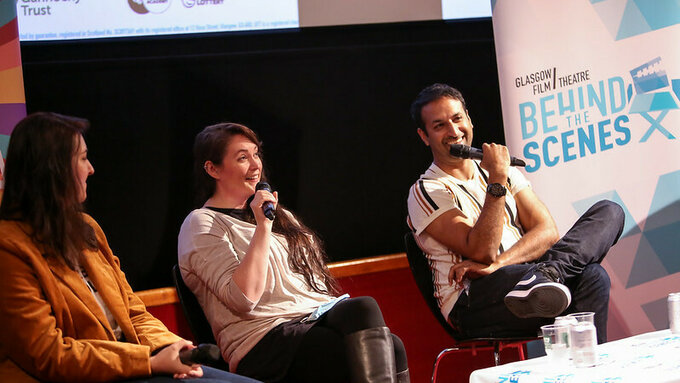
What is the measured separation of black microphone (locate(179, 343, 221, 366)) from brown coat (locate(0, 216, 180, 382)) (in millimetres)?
91

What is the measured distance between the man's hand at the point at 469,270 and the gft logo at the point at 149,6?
1.88 meters

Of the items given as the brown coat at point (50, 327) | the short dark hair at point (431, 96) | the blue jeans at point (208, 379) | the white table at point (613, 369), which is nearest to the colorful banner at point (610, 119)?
the short dark hair at point (431, 96)

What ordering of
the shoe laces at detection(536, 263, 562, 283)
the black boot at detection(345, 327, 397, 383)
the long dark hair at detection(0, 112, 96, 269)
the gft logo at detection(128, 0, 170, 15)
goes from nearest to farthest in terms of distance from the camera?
the long dark hair at detection(0, 112, 96, 269)
the black boot at detection(345, 327, 397, 383)
the shoe laces at detection(536, 263, 562, 283)
the gft logo at detection(128, 0, 170, 15)

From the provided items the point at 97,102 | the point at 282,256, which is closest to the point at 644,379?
the point at 282,256

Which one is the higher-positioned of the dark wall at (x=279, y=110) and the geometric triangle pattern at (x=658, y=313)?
the dark wall at (x=279, y=110)

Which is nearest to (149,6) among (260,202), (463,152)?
(260,202)

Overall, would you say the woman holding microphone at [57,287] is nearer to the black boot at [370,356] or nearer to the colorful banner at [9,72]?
the black boot at [370,356]

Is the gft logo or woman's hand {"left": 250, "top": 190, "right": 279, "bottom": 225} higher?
the gft logo

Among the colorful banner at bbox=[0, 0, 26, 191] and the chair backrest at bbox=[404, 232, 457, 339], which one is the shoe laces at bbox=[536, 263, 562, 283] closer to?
the chair backrest at bbox=[404, 232, 457, 339]

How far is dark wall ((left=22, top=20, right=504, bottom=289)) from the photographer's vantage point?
Result: 361cm

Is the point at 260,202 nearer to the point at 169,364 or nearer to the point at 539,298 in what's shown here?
the point at 169,364

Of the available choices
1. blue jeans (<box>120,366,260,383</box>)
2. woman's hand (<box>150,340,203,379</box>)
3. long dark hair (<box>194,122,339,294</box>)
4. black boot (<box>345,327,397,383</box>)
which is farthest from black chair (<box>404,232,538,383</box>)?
woman's hand (<box>150,340,203,379</box>)

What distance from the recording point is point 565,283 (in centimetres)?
267

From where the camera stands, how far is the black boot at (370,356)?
219 centimetres
